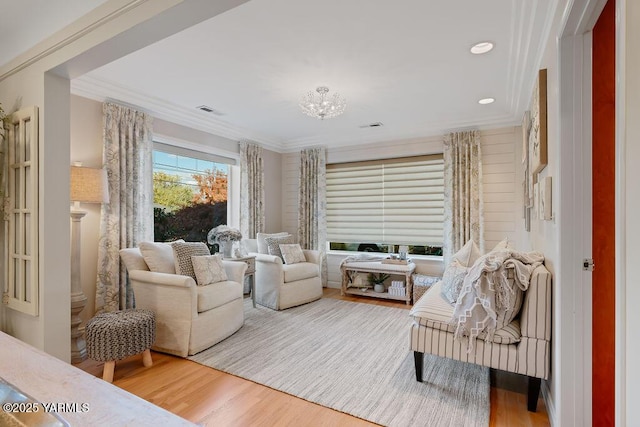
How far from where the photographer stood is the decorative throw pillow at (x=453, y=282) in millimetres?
2457

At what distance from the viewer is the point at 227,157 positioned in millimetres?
4820

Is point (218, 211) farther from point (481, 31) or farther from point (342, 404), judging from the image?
point (481, 31)

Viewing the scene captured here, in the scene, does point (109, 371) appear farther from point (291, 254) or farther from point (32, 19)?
point (291, 254)

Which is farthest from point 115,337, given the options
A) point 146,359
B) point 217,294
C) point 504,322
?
point 504,322

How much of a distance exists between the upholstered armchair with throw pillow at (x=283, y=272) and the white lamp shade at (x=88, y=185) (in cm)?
197

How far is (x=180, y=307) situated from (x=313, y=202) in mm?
3049

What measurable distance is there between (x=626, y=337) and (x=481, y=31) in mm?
2242

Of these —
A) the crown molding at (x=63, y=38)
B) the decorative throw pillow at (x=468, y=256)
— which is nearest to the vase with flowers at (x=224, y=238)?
the crown molding at (x=63, y=38)

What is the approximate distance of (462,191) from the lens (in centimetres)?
440

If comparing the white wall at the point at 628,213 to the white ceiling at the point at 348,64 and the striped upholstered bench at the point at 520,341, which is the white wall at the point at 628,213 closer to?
the striped upholstered bench at the point at 520,341

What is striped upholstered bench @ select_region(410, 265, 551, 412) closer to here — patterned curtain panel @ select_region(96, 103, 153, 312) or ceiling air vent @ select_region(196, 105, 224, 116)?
patterned curtain panel @ select_region(96, 103, 153, 312)

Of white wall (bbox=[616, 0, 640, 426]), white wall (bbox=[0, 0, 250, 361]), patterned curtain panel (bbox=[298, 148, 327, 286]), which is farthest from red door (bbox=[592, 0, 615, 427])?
patterned curtain panel (bbox=[298, 148, 327, 286])

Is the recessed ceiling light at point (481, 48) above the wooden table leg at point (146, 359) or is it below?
above

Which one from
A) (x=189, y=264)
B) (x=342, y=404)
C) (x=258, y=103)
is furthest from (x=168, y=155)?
(x=342, y=404)
